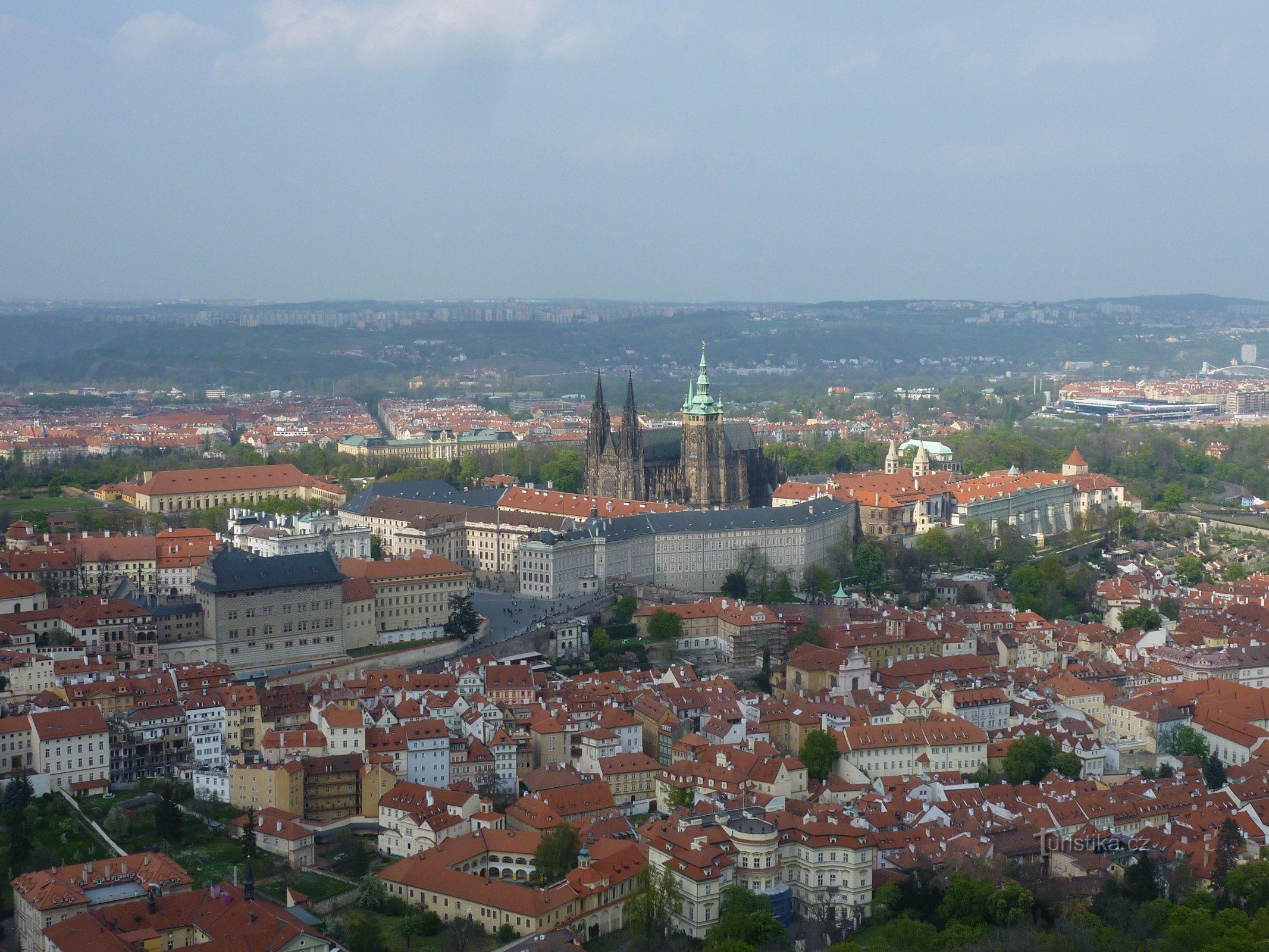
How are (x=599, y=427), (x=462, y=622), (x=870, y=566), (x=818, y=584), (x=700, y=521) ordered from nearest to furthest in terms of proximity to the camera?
1. (x=462, y=622)
2. (x=818, y=584)
3. (x=870, y=566)
4. (x=700, y=521)
5. (x=599, y=427)

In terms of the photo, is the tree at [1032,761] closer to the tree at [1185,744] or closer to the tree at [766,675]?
the tree at [1185,744]

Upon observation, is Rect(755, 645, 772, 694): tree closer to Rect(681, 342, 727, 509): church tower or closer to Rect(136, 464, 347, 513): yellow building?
Rect(681, 342, 727, 509): church tower

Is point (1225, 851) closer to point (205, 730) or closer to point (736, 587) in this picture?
point (205, 730)

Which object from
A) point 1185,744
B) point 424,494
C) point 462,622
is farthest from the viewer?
point 424,494

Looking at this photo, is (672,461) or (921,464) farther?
(921,464)

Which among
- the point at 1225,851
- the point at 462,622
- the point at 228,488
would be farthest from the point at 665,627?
the point at 228,488

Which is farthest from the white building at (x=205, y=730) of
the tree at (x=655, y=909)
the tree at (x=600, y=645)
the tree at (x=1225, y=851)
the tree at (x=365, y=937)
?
the tree at (x=1225, y=851)

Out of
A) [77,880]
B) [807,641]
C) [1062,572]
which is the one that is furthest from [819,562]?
[77,880]
